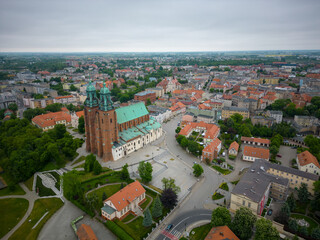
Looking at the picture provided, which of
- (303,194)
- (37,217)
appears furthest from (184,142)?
(37,217)

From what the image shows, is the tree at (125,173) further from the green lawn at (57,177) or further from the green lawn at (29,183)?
the green lawn at (29,183)

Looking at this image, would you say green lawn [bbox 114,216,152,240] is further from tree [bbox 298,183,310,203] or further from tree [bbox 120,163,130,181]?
tree [bbox 298,183,310,203]

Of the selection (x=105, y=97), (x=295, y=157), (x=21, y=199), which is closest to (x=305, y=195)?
(x=295, y=157)

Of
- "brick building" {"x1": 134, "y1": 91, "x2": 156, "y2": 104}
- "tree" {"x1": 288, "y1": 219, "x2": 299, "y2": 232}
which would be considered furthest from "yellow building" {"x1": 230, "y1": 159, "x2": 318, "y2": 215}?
"brick building" {"x1": 134, "y1": 91, "x2": 156, "y2": 104}

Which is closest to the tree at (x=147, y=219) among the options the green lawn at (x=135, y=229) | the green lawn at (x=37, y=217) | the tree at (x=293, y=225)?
the green lawn at (x=135, y=229)

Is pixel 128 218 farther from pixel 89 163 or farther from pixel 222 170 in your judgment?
pixel 222 170

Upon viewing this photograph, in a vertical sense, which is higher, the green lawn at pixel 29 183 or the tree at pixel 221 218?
the tree at pixel 221 218

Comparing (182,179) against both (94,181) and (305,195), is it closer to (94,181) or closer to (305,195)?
(94,181)
